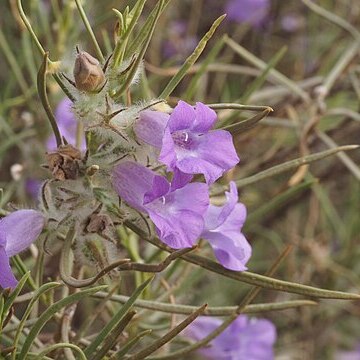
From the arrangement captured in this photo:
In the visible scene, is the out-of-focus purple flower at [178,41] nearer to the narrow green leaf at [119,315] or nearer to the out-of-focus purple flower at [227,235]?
the out-of-focus purple flower at [227,235]

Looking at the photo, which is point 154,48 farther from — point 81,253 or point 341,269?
point 81,253

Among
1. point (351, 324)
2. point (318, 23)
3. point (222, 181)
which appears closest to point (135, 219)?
point (222, 181)

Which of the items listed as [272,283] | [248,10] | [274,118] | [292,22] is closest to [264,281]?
[272,283]

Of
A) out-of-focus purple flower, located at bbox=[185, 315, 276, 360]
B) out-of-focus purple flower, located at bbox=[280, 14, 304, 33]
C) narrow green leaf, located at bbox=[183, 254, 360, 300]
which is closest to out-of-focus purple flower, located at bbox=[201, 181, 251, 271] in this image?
narrow green leaf, located at bbox=[183, 254, 360, 300]

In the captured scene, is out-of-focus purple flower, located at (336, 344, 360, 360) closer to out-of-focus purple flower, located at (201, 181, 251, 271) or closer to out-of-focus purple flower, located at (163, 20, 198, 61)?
out-of-focus purple flower, located at (163, 20, 198, 61)

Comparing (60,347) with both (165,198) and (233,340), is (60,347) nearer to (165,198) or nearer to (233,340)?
(165,198)

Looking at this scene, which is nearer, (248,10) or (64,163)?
(64,163)
